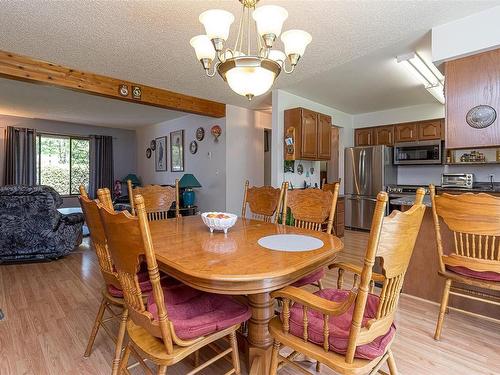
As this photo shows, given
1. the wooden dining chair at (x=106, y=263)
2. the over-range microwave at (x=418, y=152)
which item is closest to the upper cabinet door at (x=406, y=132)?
the over-range microwave at (x=418, y=152)

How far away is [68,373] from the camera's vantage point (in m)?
1.57

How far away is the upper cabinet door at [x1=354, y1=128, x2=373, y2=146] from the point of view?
5.71m

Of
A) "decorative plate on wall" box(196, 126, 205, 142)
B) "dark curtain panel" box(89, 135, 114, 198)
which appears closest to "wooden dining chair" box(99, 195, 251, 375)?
"decorative plate on wall" box(196, 126, 205, 142)

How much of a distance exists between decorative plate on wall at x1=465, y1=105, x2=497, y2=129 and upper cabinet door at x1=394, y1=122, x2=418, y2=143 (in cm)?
300

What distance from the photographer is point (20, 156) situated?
6.24 m

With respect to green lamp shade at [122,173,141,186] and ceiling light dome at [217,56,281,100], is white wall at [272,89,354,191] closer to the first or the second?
ceiling light dome at [217,56,281,100]

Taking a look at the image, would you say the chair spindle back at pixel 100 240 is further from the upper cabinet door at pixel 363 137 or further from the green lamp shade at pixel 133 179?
the green lamp shade at pixel 133 179

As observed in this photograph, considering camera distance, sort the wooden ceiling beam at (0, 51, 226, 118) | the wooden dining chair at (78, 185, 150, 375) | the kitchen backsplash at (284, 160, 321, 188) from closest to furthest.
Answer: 1. the wooden dining chair at (78, 185, 150, 375)
2. the wooden ceiling beam at (0, 51, 226, 118)
3. the kitchen backsplash at (284, 160, 321, 188)

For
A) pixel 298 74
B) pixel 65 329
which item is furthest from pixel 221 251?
pixel 298 74

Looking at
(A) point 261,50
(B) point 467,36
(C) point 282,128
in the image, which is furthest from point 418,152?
(A) point 261,50

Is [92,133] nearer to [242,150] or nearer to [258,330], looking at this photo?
[242,150]

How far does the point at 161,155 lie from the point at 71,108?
2065mm

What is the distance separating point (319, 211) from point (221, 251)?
3.30 feet

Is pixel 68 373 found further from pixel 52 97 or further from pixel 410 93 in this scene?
pixel 410 93
